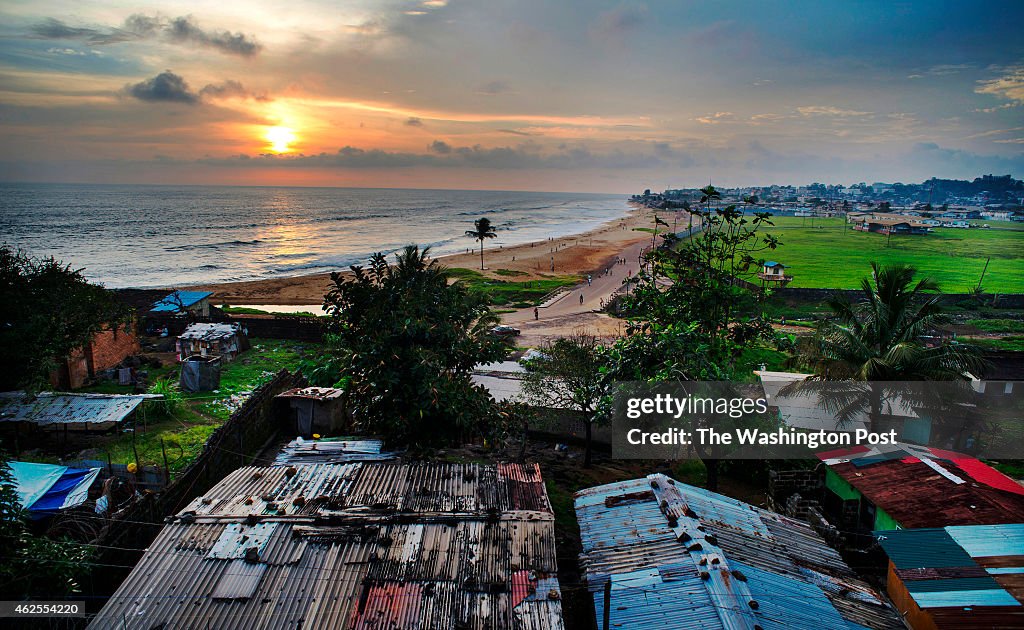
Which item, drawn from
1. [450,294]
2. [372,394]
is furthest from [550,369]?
[372,394]

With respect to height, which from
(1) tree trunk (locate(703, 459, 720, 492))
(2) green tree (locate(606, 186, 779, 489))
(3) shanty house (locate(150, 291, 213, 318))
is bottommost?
(1) tree trunk (locate(703, 459, 720, 492))

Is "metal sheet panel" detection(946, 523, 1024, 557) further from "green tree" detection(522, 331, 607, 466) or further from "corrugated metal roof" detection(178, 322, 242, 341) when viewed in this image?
"corrugated metal roof" detection(178, 322, 242, 341)

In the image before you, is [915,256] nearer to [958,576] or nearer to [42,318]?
[958,576]

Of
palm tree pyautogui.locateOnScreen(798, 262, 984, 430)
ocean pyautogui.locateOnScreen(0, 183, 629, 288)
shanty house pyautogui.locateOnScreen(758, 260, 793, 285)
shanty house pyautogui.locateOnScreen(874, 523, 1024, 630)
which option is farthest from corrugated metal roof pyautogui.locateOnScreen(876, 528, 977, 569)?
ocean pyautogui.locateOnScreen(0, 183, 629, 288)

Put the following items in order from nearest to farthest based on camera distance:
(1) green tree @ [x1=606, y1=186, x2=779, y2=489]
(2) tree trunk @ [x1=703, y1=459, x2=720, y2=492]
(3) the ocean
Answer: (1) green tree @ [x1=606, y1=186, x2=779, y2=489], (2) tree trunk @ [x1=703, y1=459, x2=720, y2=492], (3) the ocean

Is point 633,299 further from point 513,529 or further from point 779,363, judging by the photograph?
point 779,363

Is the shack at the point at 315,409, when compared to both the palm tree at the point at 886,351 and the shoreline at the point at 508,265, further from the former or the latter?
the shoreline at the point at 508,265

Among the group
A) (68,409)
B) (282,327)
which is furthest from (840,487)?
(282,327)
